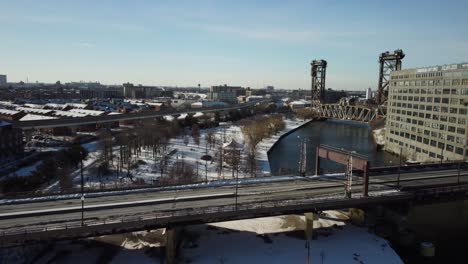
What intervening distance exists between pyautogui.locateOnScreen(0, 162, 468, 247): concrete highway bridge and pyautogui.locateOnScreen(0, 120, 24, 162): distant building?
75.2 feet

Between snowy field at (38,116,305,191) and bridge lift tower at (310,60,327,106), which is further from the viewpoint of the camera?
bridge lift tower at (310,60,327,106)

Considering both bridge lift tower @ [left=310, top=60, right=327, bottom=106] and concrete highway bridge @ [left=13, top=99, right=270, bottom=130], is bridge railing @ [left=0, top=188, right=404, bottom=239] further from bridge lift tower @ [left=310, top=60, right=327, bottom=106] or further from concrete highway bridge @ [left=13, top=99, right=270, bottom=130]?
bridge lift tower @ [left=310, top=60, right=327, bottom=106]

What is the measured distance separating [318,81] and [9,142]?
100252 mm

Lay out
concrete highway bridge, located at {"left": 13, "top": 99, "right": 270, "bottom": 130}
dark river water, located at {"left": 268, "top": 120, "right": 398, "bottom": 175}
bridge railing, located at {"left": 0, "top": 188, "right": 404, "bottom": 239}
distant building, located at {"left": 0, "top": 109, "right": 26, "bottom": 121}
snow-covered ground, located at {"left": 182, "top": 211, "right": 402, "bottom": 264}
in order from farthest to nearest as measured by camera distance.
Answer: distant building, located at {"left": 0, "top": 109, "right": 26, "bottom": 121} < concrete highway bridge, located at {"left": 13, "top": 99, "right": 270, "bottom": 130} < dark river water, located at {"left": 268, "top": 120, "right": 398, "bottom": 175} < snow-covered ground, located at {"left": 182, "top": 211, "right": 402, "bottom": 264} < bridge railing, located at {"left": 0, "top": 188, "right": 404, "bottom": 239}

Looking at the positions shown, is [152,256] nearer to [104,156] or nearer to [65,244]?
[65,244]

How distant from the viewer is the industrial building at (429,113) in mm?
45125

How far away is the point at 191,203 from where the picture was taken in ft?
72.4

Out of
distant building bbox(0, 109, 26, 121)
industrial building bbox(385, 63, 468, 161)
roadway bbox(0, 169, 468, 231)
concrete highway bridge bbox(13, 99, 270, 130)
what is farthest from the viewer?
distant building bbox(0, 109, 26, 121)

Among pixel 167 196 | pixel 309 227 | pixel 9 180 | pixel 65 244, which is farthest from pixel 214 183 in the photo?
pixel 9 180

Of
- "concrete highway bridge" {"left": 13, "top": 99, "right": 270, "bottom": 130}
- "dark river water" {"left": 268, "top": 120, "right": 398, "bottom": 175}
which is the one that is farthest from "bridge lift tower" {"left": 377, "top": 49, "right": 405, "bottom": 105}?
"concrete highway bridge" {"left": 13, "top": 99, "right": 270, "bottom": 130}

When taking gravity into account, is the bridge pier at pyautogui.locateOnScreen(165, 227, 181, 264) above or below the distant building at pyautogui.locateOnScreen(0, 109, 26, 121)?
below

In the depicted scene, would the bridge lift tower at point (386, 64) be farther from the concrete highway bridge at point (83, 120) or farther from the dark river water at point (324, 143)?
the concrete highway bridge at point (83, 120)

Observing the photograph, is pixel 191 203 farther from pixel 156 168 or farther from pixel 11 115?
pixel 11 115

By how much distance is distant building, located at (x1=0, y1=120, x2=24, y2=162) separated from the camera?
41.2 metres
